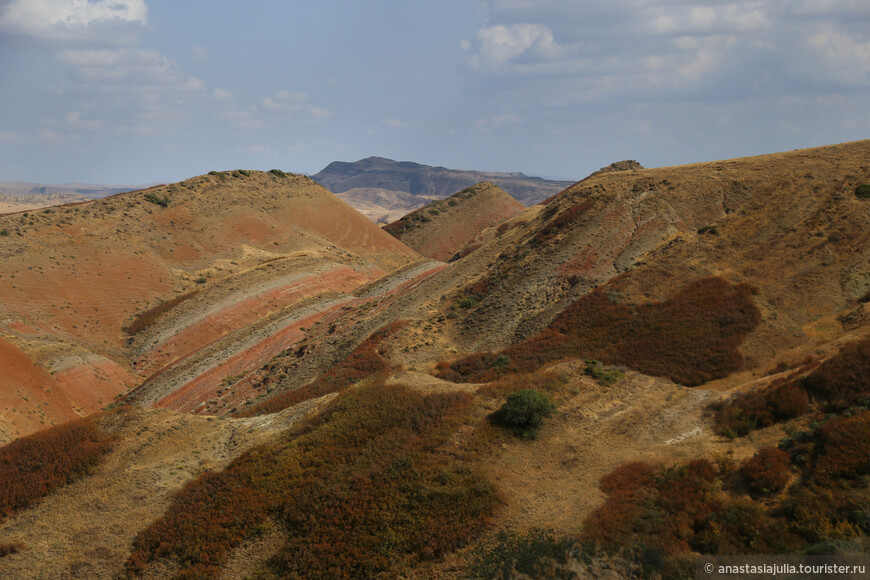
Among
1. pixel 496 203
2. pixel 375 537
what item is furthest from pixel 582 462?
pixel 496 203

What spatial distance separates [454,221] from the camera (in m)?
95.2

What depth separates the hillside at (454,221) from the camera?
89000 mm

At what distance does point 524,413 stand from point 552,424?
3.89ft

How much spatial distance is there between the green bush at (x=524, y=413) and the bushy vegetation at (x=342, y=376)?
27.7 feet

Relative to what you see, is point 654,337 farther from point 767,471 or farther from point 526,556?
point 526,556

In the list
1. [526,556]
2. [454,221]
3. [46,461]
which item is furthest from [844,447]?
[454,221]

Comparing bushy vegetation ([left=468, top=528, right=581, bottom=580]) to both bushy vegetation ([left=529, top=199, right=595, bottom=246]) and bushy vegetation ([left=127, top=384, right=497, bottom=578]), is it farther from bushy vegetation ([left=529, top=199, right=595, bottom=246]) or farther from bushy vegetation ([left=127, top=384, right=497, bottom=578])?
bushy vegetation ([left=529, top=199, right=595, bottom=246])

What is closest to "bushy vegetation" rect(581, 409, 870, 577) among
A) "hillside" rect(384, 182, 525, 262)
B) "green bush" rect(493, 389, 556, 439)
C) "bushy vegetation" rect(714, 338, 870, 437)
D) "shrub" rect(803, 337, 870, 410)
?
"shrub" rect(803, 337, 870, 410)

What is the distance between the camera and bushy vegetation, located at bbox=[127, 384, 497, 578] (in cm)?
1473

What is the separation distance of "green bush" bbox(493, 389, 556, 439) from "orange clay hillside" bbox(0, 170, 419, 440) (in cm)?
2276

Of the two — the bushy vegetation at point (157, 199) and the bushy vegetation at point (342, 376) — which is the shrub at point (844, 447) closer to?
the bushy vegetation at point (342, 376)

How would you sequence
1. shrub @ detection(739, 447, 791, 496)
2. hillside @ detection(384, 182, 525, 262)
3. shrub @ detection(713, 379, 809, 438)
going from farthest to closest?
hillside @ detection(384, 182, 525, 262), shrub @ detection(713, 379, 809, 438), shrub @ detection(739, 447, 791, 496)

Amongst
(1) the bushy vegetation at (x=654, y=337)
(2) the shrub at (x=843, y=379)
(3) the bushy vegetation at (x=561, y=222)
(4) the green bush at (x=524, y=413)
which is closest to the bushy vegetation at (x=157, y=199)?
(3) the bushy vegetation at (x=561, y=222)

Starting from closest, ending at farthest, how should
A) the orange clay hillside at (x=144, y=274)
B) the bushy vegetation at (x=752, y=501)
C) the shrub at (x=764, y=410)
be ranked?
the bushy vegetation at (x=752, y=501)
the shrub at (x=764, y=410)
the orange clay hillside at (x=144, y=274)
